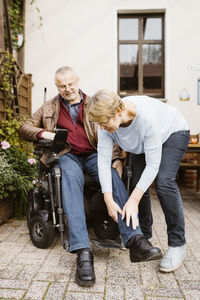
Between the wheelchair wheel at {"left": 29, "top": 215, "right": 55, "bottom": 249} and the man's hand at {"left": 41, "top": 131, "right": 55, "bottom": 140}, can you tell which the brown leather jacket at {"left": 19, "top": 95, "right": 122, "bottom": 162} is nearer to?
the man's hand at {"left": 41, "top": 131, "right": 55, "bottom": 140}

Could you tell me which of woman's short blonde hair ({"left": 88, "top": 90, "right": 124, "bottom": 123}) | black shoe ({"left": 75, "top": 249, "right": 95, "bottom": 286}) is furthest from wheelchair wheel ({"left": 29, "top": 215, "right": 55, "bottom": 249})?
woman's short blonde hair ({"left": 88, "top": 90, "right": 124, "bottom": 123})

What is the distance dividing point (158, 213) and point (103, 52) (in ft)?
11.3

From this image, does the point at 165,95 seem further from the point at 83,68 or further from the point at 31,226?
the point at 31,226

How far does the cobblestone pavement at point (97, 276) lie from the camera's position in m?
1.78

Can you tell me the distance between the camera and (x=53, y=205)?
2.31 meters

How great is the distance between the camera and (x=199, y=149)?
3.96 m

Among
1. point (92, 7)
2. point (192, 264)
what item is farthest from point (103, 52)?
point (192, 264)

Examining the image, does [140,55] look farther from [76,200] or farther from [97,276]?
[97,276]

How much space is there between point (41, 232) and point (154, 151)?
48.5 inches

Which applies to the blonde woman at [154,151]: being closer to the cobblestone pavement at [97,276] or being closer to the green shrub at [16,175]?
the cobblestone pavement at [97,276]

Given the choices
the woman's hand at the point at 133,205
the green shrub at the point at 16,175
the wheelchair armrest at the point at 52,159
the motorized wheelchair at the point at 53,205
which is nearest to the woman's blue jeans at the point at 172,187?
the woman's hand at the point at 133,205

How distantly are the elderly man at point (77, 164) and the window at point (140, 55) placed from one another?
11.6ft

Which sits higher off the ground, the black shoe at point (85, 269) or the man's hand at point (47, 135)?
the man's hand at point (47, 135)

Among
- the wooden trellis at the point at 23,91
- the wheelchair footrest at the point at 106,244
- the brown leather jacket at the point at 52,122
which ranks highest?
the wooden trellis at the point at 23,91
